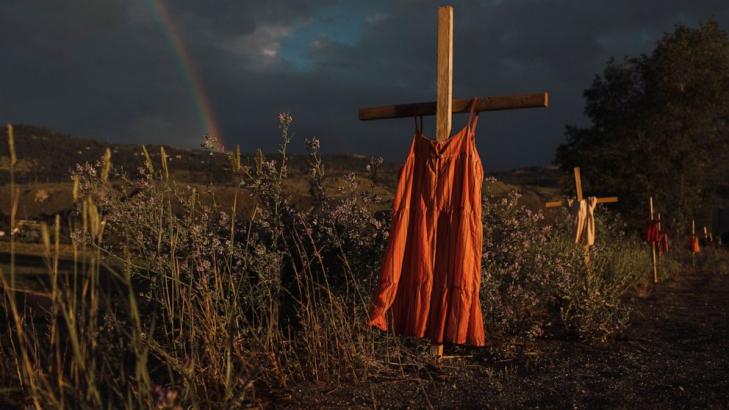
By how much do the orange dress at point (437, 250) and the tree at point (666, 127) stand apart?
1419 cm

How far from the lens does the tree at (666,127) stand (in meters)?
18.0

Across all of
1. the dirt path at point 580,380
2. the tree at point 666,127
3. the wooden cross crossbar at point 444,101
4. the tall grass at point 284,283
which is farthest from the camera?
the tree at point 666,127

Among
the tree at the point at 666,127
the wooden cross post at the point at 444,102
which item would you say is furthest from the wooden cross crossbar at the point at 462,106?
the tree at the point at 666,127

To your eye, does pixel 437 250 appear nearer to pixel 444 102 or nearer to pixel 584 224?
pixel 444 102

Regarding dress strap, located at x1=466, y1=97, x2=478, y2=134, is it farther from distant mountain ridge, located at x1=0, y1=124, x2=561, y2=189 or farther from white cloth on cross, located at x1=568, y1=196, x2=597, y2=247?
distant mountain ridge, located at x1=0, y1=124, x2=561, y2=189

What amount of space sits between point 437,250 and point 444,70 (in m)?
1.53

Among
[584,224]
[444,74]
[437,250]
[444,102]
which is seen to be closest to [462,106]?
[444,102]

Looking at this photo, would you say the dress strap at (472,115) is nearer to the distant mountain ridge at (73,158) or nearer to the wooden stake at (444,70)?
the wooden stake at (444,70)

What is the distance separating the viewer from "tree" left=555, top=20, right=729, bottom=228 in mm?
18016

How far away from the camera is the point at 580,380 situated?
5.00 m

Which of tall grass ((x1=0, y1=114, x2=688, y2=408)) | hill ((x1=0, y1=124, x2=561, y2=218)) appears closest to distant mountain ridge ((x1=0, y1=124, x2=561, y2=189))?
hill ((x1=0, y1=124, x2=561, y2=218))

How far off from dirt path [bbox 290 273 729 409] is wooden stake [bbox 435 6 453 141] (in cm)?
199

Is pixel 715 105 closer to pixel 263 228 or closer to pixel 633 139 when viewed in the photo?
pixel 633 139

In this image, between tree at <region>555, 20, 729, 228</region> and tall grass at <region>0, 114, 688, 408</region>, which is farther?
tree at <region>555, 20, 729, 228</region>
